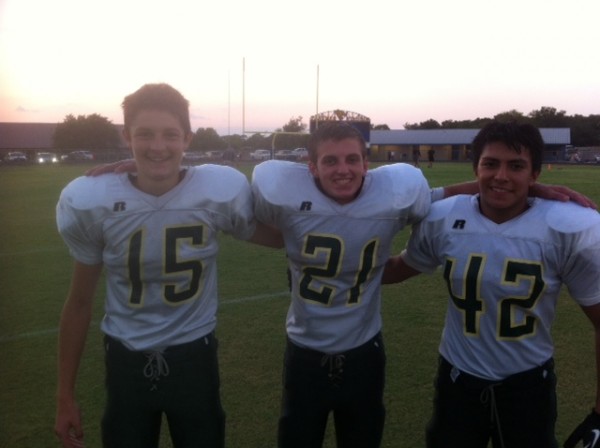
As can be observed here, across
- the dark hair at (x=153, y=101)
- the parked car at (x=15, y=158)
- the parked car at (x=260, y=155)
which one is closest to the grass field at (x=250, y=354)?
the dark hair at (x=153, y=101)

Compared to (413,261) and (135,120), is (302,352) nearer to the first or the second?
(413,261)

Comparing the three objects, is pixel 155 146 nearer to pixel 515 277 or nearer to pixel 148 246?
pixel 148 246

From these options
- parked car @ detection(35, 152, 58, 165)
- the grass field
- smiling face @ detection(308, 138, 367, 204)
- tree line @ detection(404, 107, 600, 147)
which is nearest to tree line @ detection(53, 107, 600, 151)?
tree line @ detection(404, 107, 600, 147)

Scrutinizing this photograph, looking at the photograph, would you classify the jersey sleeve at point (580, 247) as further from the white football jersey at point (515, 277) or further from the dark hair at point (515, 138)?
the dark hair at point (515, 138)

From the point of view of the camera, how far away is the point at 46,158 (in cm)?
3597

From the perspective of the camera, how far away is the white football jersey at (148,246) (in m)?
2.32

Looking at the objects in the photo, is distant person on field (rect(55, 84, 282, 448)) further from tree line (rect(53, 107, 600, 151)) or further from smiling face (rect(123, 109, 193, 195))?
tree line (rect(53, 107, 600, 151))

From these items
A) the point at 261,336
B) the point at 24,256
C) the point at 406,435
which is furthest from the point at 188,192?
the point at 24,256

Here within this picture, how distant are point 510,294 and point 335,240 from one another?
72 centimetres

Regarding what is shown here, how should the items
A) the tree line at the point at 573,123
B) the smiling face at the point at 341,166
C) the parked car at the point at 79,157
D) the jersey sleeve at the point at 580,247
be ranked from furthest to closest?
the tree line at the point at 573,123 < the parked car at the point at 79,157 < the smiling face at the point at 341,166 < the jersey sleeve at the point at 580,247

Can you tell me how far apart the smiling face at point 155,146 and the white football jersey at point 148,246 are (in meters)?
0.06

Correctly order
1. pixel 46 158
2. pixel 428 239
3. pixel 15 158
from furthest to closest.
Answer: pixel 46 158
pixel 15 158
pixel 428 239

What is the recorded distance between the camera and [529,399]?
233 centimetres

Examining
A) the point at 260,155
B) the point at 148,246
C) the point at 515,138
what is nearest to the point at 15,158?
the point at 260,155
